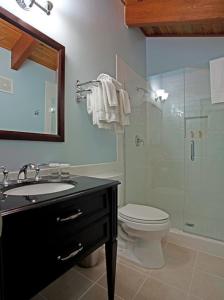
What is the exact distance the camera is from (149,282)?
4.64 feet

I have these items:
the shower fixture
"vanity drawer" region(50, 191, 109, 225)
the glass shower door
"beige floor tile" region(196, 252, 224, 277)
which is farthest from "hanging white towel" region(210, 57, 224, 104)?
"vanity drawer" region(50, 191, 109, 225)

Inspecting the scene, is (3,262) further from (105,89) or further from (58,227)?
(105,89)

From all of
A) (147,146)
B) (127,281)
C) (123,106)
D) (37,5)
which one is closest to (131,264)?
(127,281)

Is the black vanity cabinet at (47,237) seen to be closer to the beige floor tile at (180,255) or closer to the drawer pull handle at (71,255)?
the drawer pull handle at (71,255)

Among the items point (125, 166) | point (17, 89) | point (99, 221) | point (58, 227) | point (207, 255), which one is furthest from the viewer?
point (125, 166)

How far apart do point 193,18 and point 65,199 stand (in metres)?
2.24

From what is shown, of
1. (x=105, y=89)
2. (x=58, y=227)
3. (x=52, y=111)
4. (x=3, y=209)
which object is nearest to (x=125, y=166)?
(x=105, y=89)

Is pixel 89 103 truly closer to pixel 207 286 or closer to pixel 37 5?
pixel 37 5

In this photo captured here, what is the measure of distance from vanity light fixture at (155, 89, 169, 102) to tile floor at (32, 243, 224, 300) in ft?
6.15

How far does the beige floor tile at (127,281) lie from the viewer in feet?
4.28

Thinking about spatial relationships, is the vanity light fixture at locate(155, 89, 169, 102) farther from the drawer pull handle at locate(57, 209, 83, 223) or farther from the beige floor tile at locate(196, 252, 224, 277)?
the drawer pull handle at locate(57, 209, 83, 223)

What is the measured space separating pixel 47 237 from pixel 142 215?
106 cm

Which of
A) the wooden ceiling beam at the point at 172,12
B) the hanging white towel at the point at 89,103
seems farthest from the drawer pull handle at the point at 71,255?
the wooden ceiling beam at the point at 172,12

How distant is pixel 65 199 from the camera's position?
803mm
